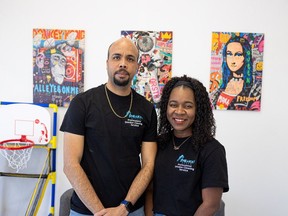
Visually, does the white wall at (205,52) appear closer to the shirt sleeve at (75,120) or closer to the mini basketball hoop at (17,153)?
the mini basketball hoop at (17,153)

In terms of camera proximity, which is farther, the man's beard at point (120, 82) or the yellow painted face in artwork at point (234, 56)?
the yellow painted face in artwork at point (234, 56)

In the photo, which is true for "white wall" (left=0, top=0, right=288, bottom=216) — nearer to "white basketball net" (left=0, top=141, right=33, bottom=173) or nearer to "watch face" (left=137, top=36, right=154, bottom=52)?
"watch face" (left=137, top=36, right=154, bottom=52)

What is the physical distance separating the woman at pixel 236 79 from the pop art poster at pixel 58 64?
1.33 m

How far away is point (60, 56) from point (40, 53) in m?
0.20

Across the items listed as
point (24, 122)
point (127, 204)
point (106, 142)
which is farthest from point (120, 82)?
point (24, 122)

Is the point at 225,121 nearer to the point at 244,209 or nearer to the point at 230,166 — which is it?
the point at 230,166

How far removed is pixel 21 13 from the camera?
7.80ft

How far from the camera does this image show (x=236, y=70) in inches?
91.9

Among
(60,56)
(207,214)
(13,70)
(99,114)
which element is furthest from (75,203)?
(13,70)

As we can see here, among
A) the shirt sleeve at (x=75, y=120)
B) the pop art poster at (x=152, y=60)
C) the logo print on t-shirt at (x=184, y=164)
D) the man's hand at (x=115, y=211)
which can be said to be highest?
the pop art poster at (x=152, y=60)

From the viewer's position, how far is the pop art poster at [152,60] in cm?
232

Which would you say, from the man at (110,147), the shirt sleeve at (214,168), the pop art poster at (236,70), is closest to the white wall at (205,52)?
the pop art poster at (236,70)

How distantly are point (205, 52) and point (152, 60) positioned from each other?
20.0 inches

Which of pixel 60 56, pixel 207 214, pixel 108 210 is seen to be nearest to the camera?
pixel 207 214
